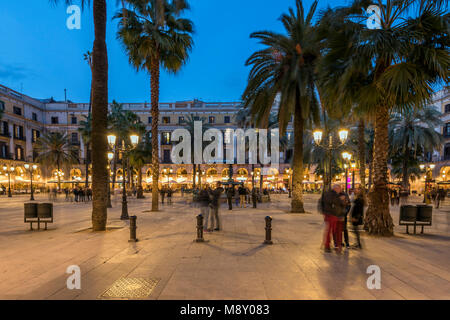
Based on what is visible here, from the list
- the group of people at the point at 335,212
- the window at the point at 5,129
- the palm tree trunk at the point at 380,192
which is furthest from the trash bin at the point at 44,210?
the window at the point at 5,129

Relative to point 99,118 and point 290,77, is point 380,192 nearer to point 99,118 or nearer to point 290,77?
point 290,77

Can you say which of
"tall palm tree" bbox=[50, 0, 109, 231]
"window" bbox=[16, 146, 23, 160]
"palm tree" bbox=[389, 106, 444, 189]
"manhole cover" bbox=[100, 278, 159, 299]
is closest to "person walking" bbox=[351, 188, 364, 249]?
"manhole cover" bbox=[100, 278, 159, 299]

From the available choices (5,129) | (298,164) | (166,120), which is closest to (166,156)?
(166,120)

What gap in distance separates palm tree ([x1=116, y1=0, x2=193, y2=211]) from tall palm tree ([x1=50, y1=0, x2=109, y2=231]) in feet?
15.6

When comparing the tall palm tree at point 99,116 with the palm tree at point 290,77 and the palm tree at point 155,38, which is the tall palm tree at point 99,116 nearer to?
the palm tree at point 155,38

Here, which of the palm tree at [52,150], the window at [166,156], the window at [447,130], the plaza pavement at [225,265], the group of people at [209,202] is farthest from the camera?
the window at [166,156]

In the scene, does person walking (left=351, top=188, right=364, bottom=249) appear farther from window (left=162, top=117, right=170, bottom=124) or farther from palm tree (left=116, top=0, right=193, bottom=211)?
window (left=162, top=117, right=170, bottom=124)

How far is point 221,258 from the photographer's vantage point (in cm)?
624

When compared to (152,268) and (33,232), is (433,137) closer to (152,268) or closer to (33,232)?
(152,268)

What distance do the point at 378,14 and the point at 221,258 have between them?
8.71 m

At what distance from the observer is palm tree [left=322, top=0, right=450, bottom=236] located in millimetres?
7164

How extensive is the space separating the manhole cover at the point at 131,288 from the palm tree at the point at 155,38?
11.5m

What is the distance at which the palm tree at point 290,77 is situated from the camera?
13.9 meters

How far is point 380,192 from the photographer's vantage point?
866 cm
